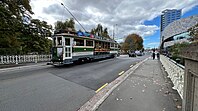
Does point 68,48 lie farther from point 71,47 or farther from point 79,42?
point 79,42

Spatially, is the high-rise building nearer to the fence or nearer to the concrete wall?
the fence

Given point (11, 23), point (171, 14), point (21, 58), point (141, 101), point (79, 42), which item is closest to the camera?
point (141, 101)

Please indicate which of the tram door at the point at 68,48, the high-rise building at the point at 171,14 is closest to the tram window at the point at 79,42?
the tram door at the point at 68,48

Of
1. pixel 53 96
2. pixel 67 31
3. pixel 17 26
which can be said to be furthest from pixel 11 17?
pixel 53 96

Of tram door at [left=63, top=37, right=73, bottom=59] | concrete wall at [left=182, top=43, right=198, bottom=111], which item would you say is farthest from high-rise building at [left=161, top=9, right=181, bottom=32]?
concrete wall at [left=182, top=43, right=198, bottom=111]

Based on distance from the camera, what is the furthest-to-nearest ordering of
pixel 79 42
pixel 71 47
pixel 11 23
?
pixel 11 23
pixel 79 42
pixel 71 47

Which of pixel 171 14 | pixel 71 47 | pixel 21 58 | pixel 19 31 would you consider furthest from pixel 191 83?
pixel 171 14

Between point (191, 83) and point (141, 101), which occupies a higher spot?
point (191, 83)

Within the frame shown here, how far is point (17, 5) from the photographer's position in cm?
1892

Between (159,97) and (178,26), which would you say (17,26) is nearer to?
(159,97)

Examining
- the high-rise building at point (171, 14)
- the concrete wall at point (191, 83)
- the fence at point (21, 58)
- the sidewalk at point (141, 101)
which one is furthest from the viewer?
the high-rise building at point (171, 14)

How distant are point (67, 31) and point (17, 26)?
30.4 feet

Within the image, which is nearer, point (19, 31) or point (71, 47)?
Answer: point (71, 47)

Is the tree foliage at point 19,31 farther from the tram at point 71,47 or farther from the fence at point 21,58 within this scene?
the tram at point 71,47
